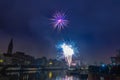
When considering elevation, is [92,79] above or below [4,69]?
below

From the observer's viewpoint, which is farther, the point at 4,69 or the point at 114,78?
the point at 4,69

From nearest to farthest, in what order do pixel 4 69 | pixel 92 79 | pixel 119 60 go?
pixel 92 79
pixel 119 60
pixel 4 69

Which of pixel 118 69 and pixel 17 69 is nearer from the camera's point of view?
pixel 118 69

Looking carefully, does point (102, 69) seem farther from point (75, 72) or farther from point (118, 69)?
point (75, 72)

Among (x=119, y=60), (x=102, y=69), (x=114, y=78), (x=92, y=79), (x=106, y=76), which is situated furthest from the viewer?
(x=119, y=60)

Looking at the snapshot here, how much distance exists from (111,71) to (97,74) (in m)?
9.80

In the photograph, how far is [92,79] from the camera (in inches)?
2736

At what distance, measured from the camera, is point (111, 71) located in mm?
56156

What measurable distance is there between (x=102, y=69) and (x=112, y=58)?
52.8m

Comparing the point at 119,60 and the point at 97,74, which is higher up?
the point at 119,60

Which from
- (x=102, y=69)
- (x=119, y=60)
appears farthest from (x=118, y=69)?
(x=119, y=60)

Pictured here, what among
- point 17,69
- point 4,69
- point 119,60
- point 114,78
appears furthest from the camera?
point 17,69

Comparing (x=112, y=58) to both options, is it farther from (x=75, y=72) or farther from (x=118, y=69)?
(x=118, y=69)

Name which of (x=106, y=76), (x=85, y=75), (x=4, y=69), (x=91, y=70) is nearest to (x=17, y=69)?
(x=4, y=69)
